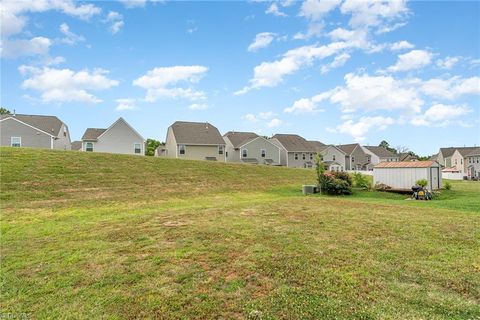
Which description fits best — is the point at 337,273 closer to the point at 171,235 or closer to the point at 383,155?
the point at 171,235

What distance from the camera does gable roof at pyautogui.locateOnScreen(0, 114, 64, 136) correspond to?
3272cm

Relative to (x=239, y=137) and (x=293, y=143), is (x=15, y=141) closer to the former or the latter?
(x=239, y=137)

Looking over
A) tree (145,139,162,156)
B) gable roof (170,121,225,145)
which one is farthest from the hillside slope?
tree (145,139,162,156)

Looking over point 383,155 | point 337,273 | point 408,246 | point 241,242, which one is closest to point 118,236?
point 241,242

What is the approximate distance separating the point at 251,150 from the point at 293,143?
9.48 metres

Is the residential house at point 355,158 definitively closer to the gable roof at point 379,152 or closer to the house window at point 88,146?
the gable roof at point 379,152

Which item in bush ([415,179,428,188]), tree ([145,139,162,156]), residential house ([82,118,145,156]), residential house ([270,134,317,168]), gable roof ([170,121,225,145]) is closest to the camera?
bush ([415,179,428,188])

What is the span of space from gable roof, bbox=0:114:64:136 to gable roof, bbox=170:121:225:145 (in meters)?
14.2

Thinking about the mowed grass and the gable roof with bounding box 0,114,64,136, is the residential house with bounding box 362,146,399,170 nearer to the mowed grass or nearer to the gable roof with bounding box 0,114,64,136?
the mowed grass

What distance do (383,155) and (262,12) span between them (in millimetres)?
56850

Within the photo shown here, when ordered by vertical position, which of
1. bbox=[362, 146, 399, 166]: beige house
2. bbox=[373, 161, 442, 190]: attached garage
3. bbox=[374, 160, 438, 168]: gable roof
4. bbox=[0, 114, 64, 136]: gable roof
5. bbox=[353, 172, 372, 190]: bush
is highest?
bbox=[0, 114, 64, 136]: gable roof

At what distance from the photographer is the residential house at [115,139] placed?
35656 millimetres

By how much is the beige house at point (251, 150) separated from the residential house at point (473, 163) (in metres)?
38.3

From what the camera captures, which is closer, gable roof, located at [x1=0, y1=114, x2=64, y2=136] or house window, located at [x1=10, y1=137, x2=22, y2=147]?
house window, located at [x1=10, y1=137, x2=22, y2=147]
